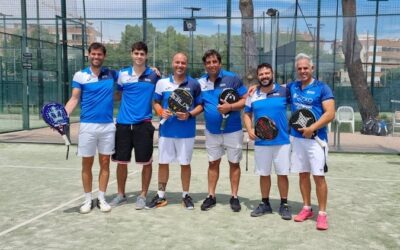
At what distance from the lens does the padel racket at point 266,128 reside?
16.6 ft

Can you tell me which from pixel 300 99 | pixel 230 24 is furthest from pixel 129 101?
pixel 230 24

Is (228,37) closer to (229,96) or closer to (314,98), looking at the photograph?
(229,96)

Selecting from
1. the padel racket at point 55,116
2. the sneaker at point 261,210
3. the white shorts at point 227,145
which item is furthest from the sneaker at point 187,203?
the padel racket at point 55,116

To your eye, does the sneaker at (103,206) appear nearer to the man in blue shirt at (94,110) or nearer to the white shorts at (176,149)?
the man in blue shirt at (94,110)

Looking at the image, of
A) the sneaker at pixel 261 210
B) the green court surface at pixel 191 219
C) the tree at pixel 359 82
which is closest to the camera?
the green court surface at pixel 191 219

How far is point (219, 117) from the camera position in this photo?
5367mm

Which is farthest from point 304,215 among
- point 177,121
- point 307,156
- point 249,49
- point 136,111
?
point 249,49

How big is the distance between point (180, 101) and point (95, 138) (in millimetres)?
1109

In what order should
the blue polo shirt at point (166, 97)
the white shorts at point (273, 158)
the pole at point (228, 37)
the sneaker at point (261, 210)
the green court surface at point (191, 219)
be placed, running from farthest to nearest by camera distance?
the pole at point (228, 37), the blue polo shirt at point (166, 97), the sneaker at point (261, 210), the white shorts at point (273, 158), the green court surface at point (191, 219)

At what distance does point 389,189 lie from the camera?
676cm

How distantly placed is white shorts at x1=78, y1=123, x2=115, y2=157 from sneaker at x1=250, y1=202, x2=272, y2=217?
185 cm

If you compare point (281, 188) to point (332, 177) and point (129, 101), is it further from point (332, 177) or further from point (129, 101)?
point (332, 177)

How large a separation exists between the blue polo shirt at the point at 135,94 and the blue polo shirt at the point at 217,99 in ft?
2.15

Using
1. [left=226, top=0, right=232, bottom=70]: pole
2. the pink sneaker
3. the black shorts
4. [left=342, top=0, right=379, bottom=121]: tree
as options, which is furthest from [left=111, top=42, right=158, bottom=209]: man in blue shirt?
[left=342, top=0, right=379, bottom=121]: tree
